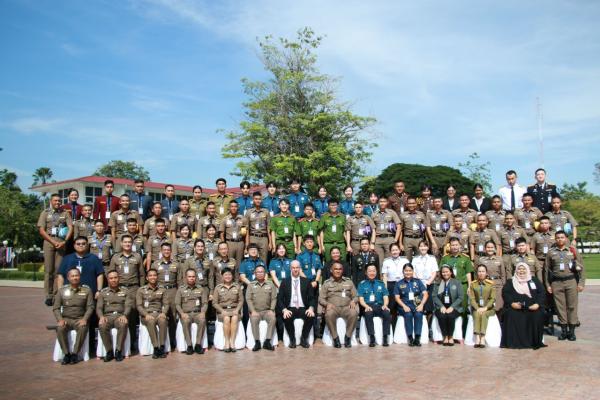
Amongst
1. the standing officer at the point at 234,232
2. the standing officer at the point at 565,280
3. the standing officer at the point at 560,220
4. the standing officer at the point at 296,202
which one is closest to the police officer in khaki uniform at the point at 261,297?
the standing officer at the point at 234,232

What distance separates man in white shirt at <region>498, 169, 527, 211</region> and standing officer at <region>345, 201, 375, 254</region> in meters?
3.45

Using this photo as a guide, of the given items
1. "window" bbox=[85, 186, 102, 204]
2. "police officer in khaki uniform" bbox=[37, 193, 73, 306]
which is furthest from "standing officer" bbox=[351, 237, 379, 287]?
"window" bbox=[85, 186, 102, 204]

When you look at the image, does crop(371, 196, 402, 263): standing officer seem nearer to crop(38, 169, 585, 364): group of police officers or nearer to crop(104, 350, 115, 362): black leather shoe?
crop(38, 169, 585, 364): group of police officers

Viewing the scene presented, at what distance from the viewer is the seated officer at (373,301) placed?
1017 cm

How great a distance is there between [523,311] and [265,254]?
5.64m

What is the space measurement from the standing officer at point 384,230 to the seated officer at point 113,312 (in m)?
5.61

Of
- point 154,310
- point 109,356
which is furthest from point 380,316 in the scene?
point 109,356

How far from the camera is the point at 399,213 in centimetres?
1247

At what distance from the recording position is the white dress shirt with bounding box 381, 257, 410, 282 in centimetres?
1115

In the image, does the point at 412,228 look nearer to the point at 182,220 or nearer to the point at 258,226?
the point at 258,226

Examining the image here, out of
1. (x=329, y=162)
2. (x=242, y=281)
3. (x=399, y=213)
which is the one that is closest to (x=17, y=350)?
(x=242, y=281)

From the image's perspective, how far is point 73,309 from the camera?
9.31 m

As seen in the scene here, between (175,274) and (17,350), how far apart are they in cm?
347

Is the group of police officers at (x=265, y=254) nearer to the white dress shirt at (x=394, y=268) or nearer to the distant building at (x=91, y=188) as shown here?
the white dress shirt at (x=394, y=268)
